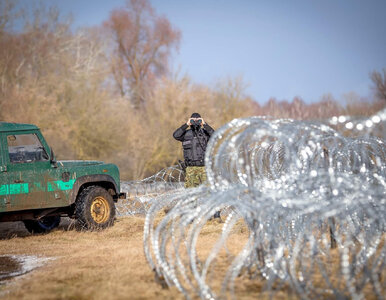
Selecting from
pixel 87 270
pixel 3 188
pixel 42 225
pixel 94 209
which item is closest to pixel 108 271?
pixel 87 270

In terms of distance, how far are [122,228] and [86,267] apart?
3595mm

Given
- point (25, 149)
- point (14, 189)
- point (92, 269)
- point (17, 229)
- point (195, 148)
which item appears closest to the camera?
point (92, 269)

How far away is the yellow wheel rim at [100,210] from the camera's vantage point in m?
10.0

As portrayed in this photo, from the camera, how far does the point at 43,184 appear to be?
29.9 feet

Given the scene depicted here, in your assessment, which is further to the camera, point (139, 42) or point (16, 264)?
point (139, 42)

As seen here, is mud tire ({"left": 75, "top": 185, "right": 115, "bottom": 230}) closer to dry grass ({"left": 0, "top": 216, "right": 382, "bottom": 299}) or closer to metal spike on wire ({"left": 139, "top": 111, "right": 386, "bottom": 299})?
dry grass ({"left": 0, "top": 216, "right": 382, "bottom": 299})

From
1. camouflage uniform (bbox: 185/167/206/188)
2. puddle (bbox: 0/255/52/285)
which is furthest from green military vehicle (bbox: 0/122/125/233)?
camouflage uniform (bbox: 185/167/206/188)

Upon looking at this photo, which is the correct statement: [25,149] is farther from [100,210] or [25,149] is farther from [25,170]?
[100,210]

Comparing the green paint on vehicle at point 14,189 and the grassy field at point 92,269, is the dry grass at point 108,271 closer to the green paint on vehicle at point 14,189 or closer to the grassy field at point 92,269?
the grassy field at point 92,269

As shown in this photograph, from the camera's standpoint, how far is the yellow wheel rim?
10.0 metres

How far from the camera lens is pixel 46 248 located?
Result: 821 centimetres

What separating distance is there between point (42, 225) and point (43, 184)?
1.82 metres

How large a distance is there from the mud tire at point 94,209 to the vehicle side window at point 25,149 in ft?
3.45

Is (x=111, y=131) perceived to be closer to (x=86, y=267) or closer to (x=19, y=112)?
(x=19, y=112)
